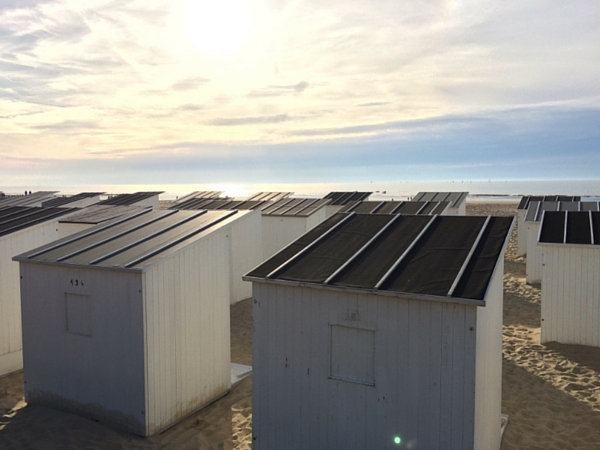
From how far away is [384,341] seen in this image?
20.0 feet

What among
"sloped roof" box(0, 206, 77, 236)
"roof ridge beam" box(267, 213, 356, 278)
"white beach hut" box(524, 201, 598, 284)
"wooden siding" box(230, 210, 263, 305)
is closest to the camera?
"roof ridge beam" box(267, 213, 356, 278)

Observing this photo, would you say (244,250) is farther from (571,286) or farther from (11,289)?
(571,286)

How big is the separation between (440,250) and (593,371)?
5.98 m

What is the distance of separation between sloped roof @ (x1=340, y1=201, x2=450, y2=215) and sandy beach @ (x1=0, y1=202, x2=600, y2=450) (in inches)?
366

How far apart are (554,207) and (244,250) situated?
1358 cm

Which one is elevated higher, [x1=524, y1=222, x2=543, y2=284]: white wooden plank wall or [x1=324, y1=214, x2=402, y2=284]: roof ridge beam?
[x1=324, y1=214, x2=402, y2=284]: roof ridge beam

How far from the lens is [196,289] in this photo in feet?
29.0

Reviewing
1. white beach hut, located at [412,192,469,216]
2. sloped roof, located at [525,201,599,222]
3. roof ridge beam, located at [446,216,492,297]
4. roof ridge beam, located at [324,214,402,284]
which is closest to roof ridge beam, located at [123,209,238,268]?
roof ridge beam, located at [324,214,402,284]

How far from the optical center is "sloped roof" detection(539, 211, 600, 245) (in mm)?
11562

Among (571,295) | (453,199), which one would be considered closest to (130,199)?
(453,199)

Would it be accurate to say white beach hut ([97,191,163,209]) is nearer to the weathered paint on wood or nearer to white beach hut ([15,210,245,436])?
white beach hut ([15,210,245,436])

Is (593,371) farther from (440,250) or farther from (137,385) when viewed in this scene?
(137,385)

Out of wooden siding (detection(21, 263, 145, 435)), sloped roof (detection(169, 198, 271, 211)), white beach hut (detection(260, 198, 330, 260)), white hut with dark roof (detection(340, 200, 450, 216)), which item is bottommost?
wooden siding (detection(21, 263, 145, 435))

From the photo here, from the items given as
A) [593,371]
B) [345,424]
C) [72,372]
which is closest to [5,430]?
[72,372]
